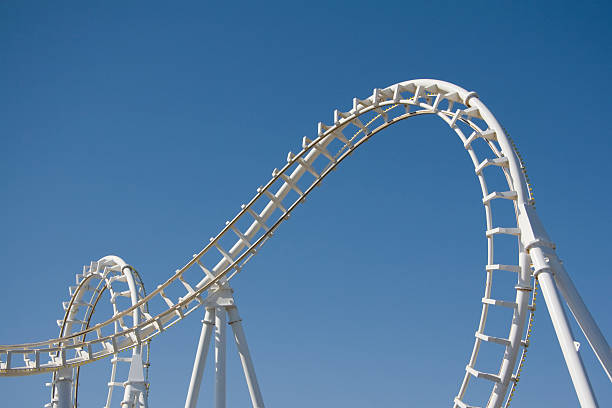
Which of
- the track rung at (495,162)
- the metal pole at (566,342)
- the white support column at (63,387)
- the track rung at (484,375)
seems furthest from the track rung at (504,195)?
the white support column at (63,387)

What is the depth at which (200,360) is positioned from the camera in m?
19.0

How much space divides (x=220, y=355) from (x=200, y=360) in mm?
555

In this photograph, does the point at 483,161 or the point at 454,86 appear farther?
the point at 454,86

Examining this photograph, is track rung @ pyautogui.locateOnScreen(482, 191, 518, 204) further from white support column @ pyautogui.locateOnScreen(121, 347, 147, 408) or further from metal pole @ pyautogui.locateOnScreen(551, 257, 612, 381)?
white support column @ pyautogui.locateOnScreen(121, 347, 147, 408)

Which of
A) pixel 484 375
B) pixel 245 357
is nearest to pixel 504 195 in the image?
Result: pixel 484 375

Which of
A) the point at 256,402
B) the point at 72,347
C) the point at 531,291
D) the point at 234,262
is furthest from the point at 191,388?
the point at 531,291

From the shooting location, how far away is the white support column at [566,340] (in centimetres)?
1152

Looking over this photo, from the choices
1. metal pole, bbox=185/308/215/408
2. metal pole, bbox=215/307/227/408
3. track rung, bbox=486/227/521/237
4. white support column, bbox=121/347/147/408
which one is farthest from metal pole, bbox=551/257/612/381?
white support column, bbox=121/347/147/408

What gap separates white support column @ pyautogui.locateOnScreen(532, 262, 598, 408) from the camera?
11.5 metres

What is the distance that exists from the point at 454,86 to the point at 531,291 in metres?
4.89

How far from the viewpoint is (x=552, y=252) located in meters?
13.2

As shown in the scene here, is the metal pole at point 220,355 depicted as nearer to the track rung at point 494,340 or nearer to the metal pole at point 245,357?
the metal pole at point 245,357

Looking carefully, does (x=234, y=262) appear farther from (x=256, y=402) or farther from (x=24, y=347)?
(x=24, y=347)

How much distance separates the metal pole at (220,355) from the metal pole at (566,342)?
9.43m
